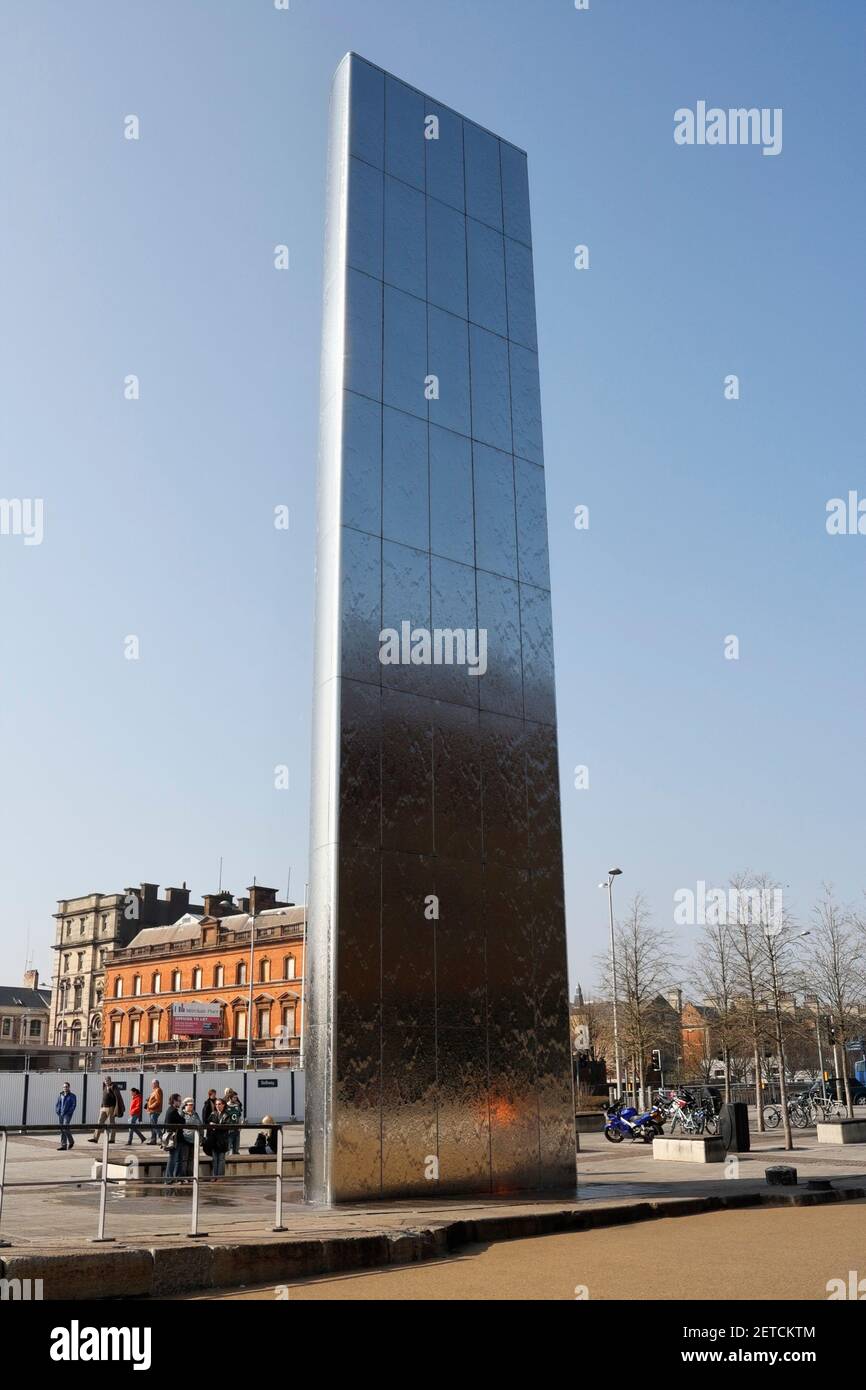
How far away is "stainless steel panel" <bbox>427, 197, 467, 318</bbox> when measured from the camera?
22.2 m

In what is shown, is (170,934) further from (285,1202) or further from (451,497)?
(285,1202)

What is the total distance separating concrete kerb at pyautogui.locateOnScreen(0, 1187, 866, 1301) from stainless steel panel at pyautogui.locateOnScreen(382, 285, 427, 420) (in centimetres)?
1362

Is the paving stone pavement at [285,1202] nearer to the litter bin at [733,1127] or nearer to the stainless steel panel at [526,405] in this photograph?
the litter bin at [733,1127]

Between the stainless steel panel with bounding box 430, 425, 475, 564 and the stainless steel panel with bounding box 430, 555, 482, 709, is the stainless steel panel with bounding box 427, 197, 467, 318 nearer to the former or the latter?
the stainless steel panel with bounding box 430, 425, 475, 564

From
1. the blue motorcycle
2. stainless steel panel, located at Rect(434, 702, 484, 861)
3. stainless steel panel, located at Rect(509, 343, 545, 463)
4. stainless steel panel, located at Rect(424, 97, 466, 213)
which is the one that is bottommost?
the blue motorcycle

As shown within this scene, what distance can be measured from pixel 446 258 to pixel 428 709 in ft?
30.7

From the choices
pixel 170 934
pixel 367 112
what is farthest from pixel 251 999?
pixel 367 112

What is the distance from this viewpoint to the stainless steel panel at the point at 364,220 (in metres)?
20.9

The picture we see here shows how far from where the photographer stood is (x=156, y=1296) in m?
10.4

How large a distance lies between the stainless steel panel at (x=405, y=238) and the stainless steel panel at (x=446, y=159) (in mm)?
714

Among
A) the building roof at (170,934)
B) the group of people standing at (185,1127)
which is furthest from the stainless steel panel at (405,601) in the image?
the building roof at (170,934)

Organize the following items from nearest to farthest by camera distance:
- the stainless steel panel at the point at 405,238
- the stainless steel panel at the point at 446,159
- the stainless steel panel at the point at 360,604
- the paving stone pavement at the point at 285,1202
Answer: the paving stone pavement at the point at 285,1202
the stainless steel panel at the point at 360,604
the stainless steel panel at the point at 405,238
the stainless steel panel at the point at 446,159

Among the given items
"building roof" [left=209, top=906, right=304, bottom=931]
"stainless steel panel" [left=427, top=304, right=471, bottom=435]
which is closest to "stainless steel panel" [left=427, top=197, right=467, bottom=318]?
"stainless steel panel" [left=427, top=304, right=471, bottom=435]
